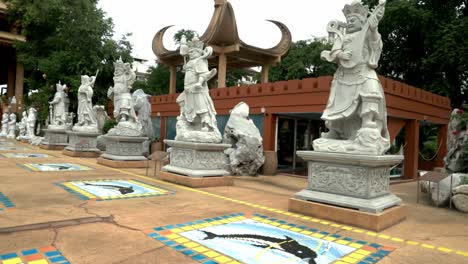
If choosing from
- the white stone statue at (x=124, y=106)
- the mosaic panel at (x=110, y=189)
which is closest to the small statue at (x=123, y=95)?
the white stone statue at (x=124, y=106)

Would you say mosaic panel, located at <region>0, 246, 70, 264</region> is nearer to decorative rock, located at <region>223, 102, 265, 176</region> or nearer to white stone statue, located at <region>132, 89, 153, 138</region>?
decorative rock, located at <region>223, 102, 265, 176</region>

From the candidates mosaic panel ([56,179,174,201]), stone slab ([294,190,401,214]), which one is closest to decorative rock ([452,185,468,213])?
stone slab ([294,190,401,214])

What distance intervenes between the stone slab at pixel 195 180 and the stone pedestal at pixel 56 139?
9737 millimetres

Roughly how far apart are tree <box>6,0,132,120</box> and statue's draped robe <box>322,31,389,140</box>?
15.4m

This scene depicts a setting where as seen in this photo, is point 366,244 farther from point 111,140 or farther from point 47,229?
point 111,140

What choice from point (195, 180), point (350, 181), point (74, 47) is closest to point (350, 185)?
point (350, 181)

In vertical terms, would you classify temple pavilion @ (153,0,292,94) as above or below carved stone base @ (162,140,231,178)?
above

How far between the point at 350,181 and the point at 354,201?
268mm

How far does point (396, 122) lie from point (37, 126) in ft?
68.7

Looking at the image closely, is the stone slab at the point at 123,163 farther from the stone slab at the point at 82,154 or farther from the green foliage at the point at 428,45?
the green foliage at the point at 428,45

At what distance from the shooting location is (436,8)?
1706 centimetres

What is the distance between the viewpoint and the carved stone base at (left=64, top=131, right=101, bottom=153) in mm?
12969

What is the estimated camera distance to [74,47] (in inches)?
719

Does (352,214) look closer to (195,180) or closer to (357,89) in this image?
(357,89)
